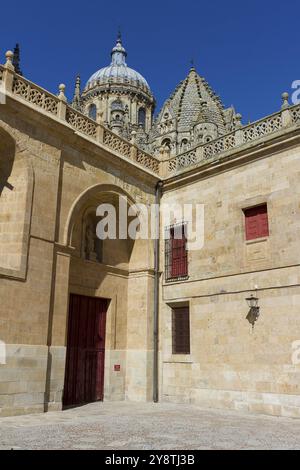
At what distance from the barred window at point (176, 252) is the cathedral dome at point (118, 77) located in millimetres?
37847

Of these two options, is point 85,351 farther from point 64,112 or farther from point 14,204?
point 64,112

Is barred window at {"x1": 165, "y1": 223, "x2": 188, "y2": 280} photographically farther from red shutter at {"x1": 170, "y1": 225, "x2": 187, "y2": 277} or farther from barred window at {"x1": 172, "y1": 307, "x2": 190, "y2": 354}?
barred window at {"x1": 172, "y1": 307, "x2": 190, "y2": 354}

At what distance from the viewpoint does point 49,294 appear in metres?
10.4

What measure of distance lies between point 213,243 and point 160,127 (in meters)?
32.8

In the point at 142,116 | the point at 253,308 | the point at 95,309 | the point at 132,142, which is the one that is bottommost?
the point at 253,308

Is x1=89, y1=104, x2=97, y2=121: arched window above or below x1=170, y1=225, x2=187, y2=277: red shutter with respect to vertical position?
above

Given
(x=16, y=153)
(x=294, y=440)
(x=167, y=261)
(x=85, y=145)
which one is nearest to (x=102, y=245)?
(x=167, y=261)

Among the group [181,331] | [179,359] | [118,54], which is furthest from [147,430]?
[118,54]

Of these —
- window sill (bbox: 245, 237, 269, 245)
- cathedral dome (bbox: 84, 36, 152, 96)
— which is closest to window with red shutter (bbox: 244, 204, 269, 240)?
window sill (bbox: 245, 237, 269, 245)

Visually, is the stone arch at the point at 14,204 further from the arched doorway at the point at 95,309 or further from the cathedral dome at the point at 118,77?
the cathedral dome at the point at 118,77

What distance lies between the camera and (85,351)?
492 inches

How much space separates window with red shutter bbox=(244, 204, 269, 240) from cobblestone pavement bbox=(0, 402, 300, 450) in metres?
4.50

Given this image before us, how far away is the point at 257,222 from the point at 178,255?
9.65ft

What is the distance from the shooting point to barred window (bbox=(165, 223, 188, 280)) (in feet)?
44.3
